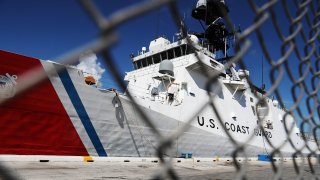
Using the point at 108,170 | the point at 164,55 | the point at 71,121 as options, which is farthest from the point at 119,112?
the point at 164,55

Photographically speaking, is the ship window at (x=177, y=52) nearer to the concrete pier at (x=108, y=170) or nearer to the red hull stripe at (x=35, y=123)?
the concrete pier at (x=108, y=170)

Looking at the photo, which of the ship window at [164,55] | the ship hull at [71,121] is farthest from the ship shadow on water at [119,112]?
the ship window at [164,55]

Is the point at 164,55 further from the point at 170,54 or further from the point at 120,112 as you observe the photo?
Result: the point at 120,112

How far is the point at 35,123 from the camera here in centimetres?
775

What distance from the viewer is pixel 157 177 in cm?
64

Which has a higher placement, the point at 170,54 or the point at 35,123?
the point at 170,54

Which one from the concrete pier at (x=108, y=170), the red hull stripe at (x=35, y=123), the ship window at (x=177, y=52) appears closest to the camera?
the concrete pier at (x=108, y=170)

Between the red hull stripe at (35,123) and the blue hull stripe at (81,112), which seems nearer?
the red hull stripe at (35,123)

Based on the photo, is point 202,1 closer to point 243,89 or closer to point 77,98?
point 243,89

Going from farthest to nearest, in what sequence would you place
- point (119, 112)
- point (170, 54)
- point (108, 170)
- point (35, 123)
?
point (170, 54) → point (119, 112) → point (35, 123) → point (108, 170)

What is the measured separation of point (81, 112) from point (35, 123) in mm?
1389

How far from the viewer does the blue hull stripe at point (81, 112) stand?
8498 mm

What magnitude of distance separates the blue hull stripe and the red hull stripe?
385mm

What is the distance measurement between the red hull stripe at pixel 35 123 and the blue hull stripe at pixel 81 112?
0.38 m
